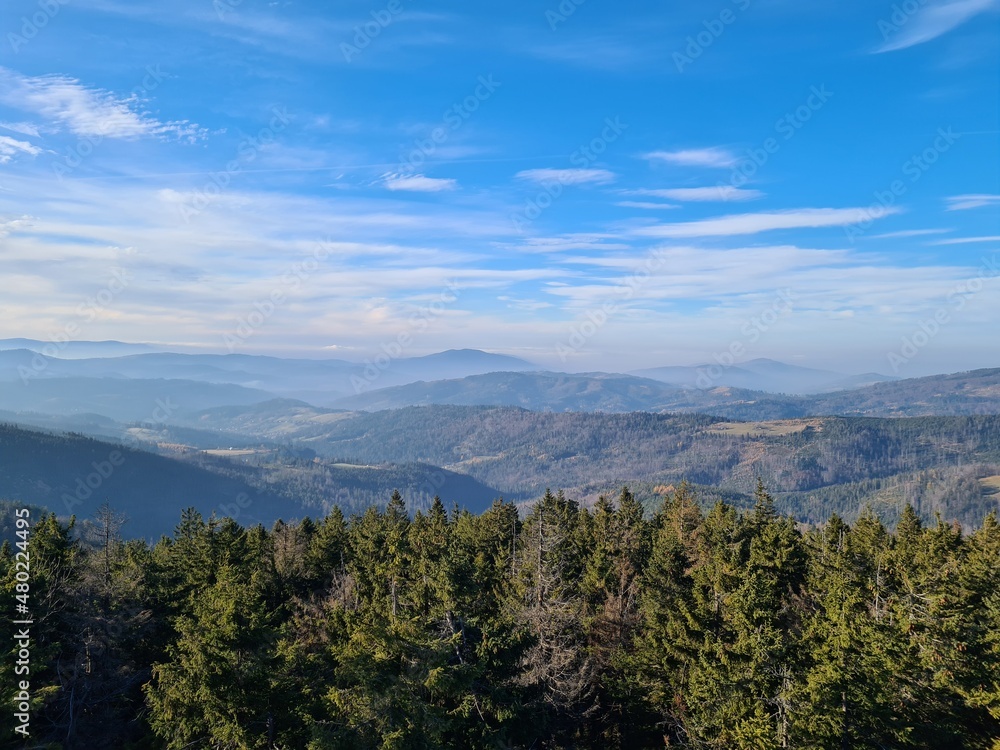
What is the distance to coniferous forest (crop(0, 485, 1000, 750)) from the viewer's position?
20.3m

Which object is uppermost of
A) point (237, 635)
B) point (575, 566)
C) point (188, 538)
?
point (237, 635)

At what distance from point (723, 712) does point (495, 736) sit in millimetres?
9238

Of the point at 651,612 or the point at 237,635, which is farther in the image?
the point at 651,612

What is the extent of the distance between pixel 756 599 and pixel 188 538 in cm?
4429

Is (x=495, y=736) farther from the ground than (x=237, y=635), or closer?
closer

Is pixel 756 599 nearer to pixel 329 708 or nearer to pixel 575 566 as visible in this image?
pixel 329 708

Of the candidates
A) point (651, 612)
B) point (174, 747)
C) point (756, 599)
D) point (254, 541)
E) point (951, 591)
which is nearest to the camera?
point (174, 747)

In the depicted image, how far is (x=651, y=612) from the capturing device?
1278 inches

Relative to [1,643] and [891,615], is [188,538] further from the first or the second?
[891,615]

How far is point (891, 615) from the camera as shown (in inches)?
1030

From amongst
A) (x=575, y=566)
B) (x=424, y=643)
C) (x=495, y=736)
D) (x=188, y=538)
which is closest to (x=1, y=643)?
(x=424, y=643)

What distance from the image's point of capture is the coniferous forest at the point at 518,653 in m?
20.3

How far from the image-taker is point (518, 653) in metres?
25.7

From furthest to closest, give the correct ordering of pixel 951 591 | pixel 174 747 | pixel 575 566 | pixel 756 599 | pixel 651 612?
pixel 575 566
pixel 651 612
pixel 951 591
pixel 756 599
pixel 174 747
